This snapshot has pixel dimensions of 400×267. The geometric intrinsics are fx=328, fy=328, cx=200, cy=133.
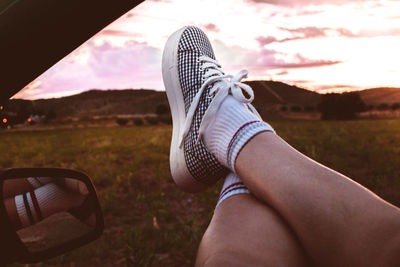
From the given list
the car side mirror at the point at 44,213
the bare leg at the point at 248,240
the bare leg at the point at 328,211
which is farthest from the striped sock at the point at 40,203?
the bare leg at the point at 328,211

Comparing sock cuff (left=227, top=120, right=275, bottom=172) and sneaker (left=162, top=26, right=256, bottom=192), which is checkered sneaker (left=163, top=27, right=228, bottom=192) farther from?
sock cuff (left=227, top=120, right=275, bottom=172)

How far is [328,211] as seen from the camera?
1127 mm

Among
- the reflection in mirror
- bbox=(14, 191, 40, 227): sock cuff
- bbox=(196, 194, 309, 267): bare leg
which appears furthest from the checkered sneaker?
bbox=(14, 191, 40, 227): sock cuff

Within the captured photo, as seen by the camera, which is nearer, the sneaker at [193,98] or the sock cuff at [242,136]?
the sock cuff at [242,136]

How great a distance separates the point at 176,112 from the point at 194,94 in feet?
0.58

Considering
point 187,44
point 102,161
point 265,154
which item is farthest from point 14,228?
point 102,161

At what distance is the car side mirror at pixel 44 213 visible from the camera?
0.63m

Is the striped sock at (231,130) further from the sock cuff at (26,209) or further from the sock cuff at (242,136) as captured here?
the sock cuff at (26,209)

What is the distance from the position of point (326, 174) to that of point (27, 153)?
5508 mm

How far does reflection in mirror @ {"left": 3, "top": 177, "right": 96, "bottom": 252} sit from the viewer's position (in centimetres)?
68

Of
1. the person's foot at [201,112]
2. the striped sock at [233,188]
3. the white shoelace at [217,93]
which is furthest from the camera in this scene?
the white shoelace at [217,93]

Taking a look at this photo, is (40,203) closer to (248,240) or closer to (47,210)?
(47,210)

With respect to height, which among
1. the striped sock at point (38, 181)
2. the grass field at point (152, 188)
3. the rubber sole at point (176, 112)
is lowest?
the grass field at point (152, 188)

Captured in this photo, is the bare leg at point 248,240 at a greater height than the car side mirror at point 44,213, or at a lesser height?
lesser
